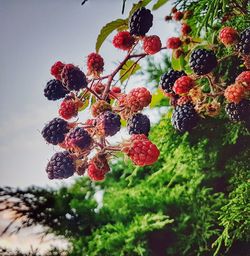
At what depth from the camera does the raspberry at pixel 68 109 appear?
583 mm

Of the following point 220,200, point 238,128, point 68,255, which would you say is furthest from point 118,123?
point 68,255

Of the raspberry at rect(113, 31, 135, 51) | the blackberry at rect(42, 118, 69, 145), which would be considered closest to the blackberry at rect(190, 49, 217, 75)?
the raspberry at rect(113, 31, 135, 51)

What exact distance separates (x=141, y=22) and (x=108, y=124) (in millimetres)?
195

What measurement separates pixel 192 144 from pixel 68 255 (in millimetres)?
1137

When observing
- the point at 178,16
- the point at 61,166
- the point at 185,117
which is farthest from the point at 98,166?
the point at 178,16

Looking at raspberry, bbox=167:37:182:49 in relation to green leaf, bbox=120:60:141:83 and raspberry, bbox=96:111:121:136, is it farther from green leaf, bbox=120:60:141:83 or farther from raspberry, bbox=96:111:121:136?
raspberry, bbox=96:111:121:136

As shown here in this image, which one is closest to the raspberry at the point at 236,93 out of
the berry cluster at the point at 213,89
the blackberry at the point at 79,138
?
the berry cluster at the point at 213,89

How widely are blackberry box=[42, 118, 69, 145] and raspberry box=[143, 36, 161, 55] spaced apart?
0.61ft

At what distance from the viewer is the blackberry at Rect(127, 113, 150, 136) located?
0.53 m

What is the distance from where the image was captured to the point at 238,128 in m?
0.90

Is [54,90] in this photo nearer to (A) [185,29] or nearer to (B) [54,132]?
(B) [54,132]

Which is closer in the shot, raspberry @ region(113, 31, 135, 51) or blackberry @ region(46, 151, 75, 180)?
blackberry @ region(46, 151, 75, 180)

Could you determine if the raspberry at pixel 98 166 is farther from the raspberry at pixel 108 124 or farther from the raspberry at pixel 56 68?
the raspberry at pixel 56 68

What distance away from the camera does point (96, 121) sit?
529 mm
